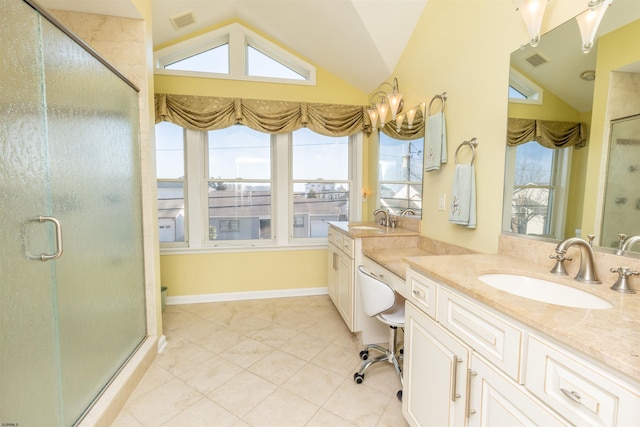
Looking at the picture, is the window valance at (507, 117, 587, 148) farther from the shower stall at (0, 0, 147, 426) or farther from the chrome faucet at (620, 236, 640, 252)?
the shower stall at (0, 0, 147, 426)

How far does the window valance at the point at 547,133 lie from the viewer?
3.97 feet

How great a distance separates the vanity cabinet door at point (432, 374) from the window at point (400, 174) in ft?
4.20

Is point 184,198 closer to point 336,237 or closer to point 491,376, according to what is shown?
point 336,237

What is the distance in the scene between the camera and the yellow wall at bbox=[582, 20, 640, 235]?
1046mm

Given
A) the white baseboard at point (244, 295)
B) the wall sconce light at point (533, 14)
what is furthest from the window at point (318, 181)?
the wall sconce light at point (533, 14)

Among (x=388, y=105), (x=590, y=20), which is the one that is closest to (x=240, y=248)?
(x=388, y=105)

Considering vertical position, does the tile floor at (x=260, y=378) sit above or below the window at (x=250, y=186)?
below

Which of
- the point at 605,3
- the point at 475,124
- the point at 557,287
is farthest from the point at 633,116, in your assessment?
the point at 475,124

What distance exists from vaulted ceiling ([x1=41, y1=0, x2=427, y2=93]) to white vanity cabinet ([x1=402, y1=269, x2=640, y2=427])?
81.0 inches

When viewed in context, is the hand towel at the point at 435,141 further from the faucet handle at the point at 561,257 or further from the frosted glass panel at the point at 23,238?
the frosted glass panel at the point at 23,238

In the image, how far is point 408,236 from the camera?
2.36m

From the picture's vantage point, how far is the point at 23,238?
107 cm

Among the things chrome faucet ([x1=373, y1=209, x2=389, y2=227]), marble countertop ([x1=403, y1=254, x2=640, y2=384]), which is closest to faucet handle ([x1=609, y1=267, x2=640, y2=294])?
marble countertop ([x1=403, y1=254, x2=640, y2=384])

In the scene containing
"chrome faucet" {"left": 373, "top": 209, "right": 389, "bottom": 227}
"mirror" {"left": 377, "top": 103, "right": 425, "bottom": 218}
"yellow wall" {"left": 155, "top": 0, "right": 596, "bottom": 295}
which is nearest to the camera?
"yellow wall" {"left": 155, "top": 0, "right": 596, "bottom": 295}
